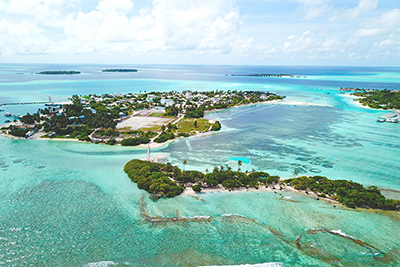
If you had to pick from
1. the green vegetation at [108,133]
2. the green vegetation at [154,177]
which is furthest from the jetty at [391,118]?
the green vegetation at [108,133]

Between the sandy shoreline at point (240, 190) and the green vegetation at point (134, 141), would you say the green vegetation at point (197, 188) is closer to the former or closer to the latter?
the sandy shoreline at point (240, 190)

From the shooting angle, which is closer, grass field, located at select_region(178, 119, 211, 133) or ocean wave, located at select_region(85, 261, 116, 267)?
ocean wave, located at select_region(85, 261, 116, 267)

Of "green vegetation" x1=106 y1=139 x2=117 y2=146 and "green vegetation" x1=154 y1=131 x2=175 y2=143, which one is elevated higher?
"green vegetation" x1=154 y1=131 x2=175 y2=143

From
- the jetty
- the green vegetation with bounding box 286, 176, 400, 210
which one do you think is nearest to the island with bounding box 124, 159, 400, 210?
the green vegetation with bounding box 286, 176, 400, 210

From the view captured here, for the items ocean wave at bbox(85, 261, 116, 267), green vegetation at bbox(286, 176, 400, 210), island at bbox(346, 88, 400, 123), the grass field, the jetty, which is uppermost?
island at bbox(346, 88, 400, 123)

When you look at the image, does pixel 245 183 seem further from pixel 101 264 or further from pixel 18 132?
pixel 18 132

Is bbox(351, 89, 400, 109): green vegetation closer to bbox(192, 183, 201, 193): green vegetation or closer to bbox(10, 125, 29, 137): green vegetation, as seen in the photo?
bbox(192, 183, 201, 193): green vegetation

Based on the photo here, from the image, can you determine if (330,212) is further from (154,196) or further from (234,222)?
(154,196)

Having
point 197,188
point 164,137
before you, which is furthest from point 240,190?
point 164,137
